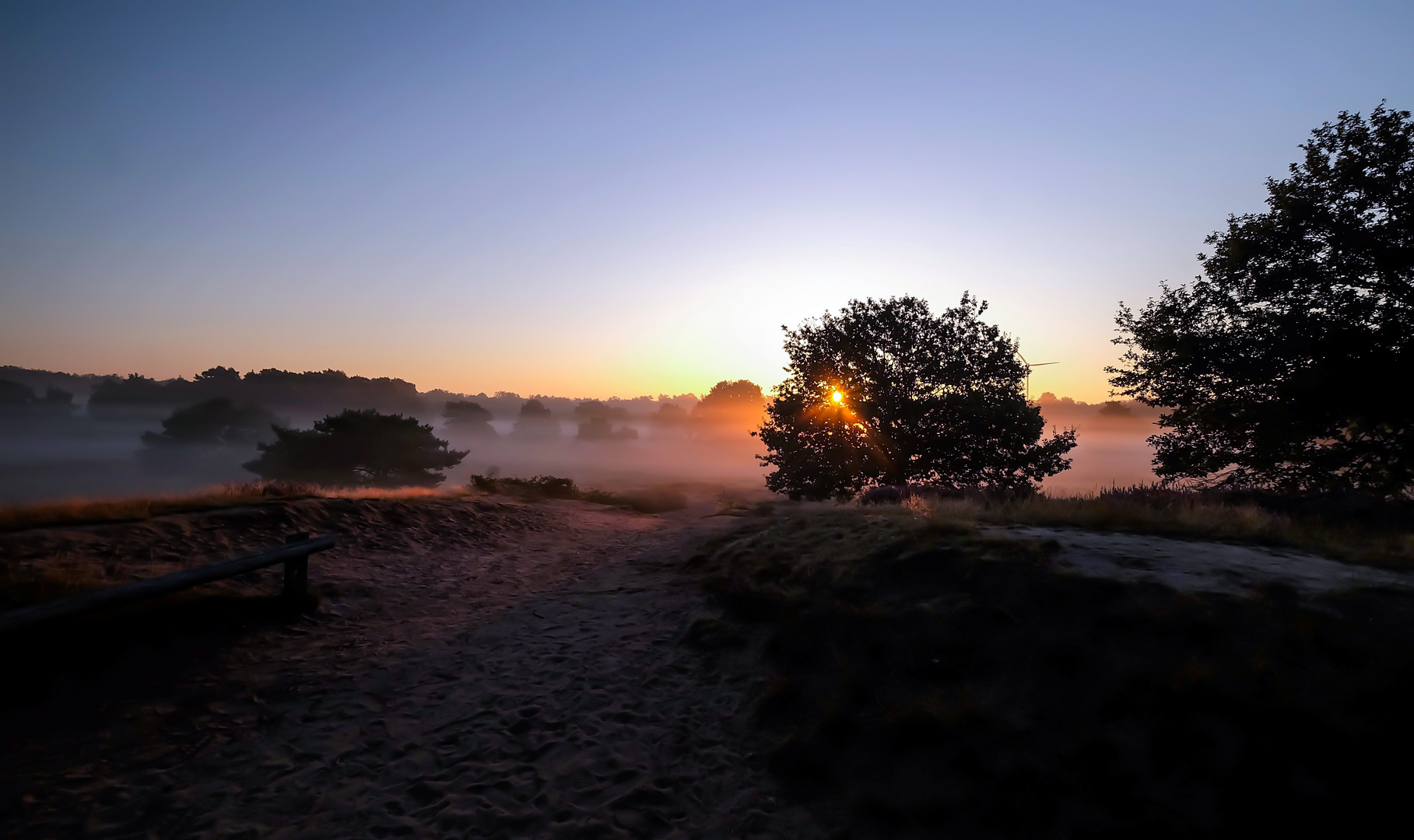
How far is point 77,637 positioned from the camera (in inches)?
248

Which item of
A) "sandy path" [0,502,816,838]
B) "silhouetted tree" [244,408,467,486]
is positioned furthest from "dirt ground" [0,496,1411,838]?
"silhouetted tree" [244,408,467,486]

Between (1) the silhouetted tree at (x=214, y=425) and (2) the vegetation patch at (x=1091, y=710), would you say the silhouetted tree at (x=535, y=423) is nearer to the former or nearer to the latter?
(1) the silhouetted tree at (x=214, y=425)

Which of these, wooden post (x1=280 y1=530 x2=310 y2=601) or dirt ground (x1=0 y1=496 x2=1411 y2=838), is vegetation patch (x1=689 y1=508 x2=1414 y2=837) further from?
wooden post (x1=280 y1=530 x2=310 y2=601)

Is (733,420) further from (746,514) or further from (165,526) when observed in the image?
(165,526)

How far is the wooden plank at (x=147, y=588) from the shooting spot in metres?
5.15

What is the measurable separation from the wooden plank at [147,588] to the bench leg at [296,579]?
1.2 inches

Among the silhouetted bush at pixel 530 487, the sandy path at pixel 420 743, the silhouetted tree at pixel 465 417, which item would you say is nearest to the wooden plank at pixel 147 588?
the sandy path at pixel 420 743

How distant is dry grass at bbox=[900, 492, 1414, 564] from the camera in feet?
25.0

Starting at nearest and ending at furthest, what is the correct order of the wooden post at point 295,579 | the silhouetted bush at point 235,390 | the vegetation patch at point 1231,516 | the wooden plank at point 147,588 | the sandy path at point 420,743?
the sandy path at point 420,743, the wooden plank at point 147,588, the vegetation patch at point 1231,516, the wooden post at point 295,579, the silhouetted bush at point 235,390

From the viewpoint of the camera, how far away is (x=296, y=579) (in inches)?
346

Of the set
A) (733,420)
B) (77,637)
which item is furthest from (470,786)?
(733,420)

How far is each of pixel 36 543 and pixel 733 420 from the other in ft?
441

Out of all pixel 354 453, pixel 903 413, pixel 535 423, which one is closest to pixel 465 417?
pixel 535 423

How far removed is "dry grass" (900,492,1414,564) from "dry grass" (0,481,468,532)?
15.9m
